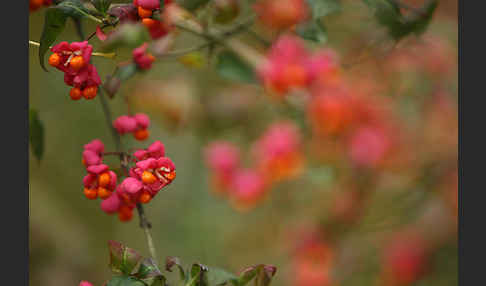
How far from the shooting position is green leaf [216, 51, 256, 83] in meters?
0.81

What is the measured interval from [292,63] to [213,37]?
28 cm

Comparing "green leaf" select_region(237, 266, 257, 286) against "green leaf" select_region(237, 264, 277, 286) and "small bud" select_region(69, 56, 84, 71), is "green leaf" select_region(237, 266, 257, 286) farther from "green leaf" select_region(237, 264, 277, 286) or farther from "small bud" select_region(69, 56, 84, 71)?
"small bud" select_region(69, 56, 84, 71)

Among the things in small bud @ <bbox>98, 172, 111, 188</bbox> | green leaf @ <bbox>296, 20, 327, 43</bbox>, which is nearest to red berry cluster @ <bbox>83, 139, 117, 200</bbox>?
small bud @ <bbox>98, 172, 111, 188</bbox>

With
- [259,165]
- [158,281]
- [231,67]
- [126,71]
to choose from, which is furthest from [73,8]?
[259,165]

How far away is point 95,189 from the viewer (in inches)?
20.4

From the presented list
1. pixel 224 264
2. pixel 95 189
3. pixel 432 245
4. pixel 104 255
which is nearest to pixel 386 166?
pixel 432 245

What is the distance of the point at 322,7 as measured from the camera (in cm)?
62

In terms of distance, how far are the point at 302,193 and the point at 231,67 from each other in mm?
707

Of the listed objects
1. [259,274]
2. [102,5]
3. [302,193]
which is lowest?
[302,193]

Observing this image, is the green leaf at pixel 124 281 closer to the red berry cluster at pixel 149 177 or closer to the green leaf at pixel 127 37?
the red berry cluster at pixel 149 177

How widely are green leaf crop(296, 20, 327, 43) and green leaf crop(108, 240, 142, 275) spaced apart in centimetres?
31

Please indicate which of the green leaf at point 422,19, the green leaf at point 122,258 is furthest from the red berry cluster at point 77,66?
the green leaf at point 422,19

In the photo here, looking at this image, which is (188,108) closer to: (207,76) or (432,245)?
(207,76)

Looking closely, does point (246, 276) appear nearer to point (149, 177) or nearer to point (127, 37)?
point (149, 177)
